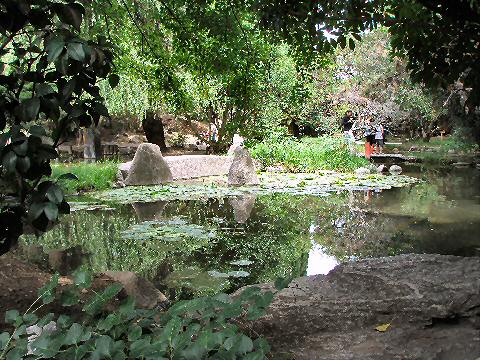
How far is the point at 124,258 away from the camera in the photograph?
19.3 ft

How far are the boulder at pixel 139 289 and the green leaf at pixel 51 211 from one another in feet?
8.44

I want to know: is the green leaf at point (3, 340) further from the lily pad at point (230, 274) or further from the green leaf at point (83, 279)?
the lily pad at point (230, 274)

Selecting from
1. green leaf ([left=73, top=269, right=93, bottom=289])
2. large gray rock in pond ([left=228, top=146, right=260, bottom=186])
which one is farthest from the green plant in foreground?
large gray rock in pond ([left=228, top=146, right=260, bottom=186])

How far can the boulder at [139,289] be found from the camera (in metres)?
3.91

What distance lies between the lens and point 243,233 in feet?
23.8

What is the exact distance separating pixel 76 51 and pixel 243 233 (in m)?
6.03

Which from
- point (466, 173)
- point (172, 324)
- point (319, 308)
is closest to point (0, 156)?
point (172, 324)

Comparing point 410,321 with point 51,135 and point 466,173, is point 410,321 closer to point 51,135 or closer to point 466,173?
point 51,135

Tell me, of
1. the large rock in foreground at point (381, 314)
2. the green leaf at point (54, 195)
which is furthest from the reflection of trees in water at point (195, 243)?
the green leaf at point (54, 195)

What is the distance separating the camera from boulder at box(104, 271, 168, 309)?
154 inches

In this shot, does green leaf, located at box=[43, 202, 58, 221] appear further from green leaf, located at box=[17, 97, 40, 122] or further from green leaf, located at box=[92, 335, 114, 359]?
green leaf, located at box=[92, 335, 114, 359]

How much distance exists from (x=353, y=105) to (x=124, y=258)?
817 inches

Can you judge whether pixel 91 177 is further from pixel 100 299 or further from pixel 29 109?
pixel 29 109

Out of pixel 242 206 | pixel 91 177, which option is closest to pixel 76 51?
pixel 242 206
